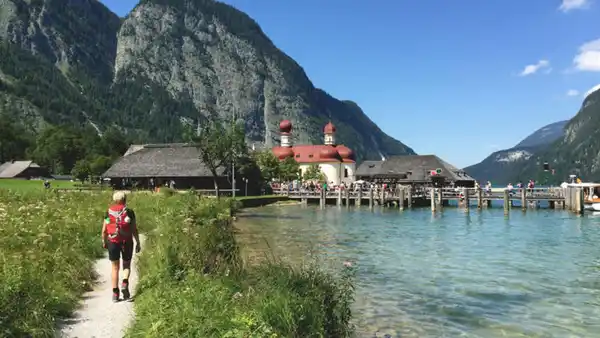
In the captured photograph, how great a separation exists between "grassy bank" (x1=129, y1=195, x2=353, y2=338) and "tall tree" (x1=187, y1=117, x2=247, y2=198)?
52.0 meters

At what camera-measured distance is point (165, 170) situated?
71.6 metres

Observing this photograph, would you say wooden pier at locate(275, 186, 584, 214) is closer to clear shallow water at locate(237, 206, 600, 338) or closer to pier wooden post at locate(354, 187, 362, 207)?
pier wooden post at locate(354, 187, 362, 207)

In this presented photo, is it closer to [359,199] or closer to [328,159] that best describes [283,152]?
[328,159]

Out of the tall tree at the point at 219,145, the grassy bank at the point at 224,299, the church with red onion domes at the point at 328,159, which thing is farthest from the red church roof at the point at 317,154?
the grassy bank at the point at 224,299

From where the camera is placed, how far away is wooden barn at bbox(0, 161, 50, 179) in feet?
348

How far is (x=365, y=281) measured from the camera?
1731 centimetres

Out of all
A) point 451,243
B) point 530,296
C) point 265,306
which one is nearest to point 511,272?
point 530,296

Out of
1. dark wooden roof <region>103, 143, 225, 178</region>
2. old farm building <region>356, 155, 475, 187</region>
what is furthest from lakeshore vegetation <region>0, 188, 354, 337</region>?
old farm building <region>356, 155, 475, 187</region>

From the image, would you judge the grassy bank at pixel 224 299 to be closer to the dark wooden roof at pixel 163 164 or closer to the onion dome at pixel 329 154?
the dark wooden roof at pixel 163 164

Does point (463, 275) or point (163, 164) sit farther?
point (163, 164)

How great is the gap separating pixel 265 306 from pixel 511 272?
14.8 metres

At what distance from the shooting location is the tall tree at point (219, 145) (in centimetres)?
6412

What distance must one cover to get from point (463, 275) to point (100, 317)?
13702 mm

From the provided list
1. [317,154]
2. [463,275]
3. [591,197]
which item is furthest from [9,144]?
[463,275]
